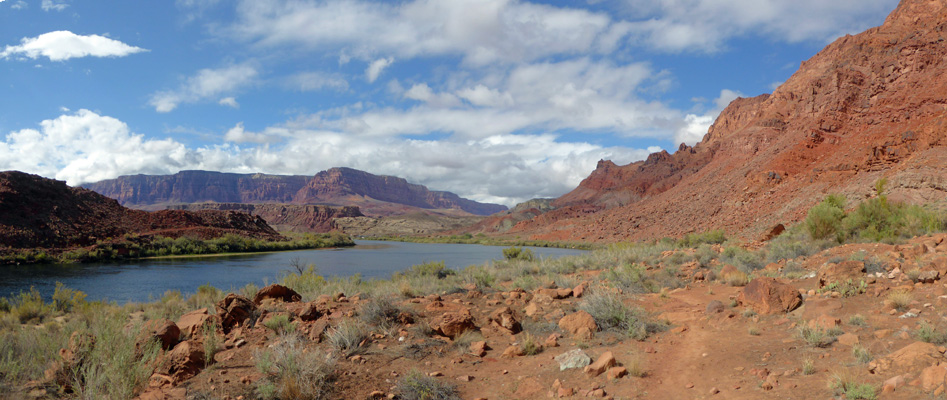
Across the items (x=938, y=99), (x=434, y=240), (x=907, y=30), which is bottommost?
(x=434, y=240)

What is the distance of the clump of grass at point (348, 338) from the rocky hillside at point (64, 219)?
141ft

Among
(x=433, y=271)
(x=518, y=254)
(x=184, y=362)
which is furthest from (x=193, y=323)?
(x=518, y=254)

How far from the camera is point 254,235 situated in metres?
62.1

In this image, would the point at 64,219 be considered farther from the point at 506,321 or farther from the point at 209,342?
the point at 506,321

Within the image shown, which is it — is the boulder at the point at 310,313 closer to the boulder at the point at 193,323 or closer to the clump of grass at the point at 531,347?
the boulder at the point at 193,323

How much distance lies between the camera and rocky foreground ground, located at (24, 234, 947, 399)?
199 inches

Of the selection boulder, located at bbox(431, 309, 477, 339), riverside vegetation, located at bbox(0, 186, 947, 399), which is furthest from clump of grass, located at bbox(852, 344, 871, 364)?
boulder, located at bbox(431, 309, 477, 339)

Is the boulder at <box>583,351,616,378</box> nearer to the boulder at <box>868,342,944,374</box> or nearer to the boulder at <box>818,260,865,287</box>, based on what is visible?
the boulder at <box>868,342,944,374</box>

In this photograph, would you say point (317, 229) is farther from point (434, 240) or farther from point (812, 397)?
point (812, 397)

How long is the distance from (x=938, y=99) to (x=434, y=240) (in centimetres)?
7429

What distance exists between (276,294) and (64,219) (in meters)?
45.1

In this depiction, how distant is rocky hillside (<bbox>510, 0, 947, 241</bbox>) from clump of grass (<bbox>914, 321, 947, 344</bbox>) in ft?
69.5

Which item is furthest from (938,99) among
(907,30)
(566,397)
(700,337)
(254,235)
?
(254,235)

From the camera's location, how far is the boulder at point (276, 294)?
10516mm
